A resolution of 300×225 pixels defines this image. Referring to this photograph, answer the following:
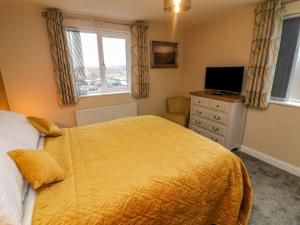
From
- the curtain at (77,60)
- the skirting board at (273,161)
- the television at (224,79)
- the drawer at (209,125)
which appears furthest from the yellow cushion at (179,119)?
the curtain at (77,60)

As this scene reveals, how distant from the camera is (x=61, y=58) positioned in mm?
2676

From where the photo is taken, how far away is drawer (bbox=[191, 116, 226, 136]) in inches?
110

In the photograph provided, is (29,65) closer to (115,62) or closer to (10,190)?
(115,62)

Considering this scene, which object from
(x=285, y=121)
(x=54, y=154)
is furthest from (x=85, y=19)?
(x=285, y=121)

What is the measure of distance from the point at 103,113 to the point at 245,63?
2.70 metres

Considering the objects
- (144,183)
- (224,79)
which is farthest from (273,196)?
(224,79)

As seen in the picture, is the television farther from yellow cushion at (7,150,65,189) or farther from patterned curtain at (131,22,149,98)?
yellow cushion at (7,150,65,189)

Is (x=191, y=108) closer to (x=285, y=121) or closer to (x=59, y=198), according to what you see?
(x=285, y=121)

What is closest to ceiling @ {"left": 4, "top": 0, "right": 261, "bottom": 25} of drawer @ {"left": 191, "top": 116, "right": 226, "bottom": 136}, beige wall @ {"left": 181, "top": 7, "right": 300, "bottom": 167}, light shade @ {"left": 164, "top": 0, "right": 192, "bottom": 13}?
beige wall @ {"left": 181, "top": 7, "right": 300, "bottom": 167}

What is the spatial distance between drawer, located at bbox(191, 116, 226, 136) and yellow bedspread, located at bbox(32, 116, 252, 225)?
3.97ft

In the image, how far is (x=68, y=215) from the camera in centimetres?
87

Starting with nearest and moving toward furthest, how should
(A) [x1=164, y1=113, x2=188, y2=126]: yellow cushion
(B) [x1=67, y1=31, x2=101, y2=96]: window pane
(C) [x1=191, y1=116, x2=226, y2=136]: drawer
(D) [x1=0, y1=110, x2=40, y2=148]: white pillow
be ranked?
(D) [x1=0, y1=110, x2=40, y2=148]: white pillow → (C) [x1=191, y1=116, x2=226, y2=136]: drawer → (B) [x1=67, y1=31, x2=101, y2=96]: window pane → (A) [x1=164, y1=113, x2=188, y2=126]: yellow cushion

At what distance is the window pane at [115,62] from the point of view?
10.5 ft

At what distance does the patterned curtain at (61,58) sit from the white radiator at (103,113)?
0.29m
